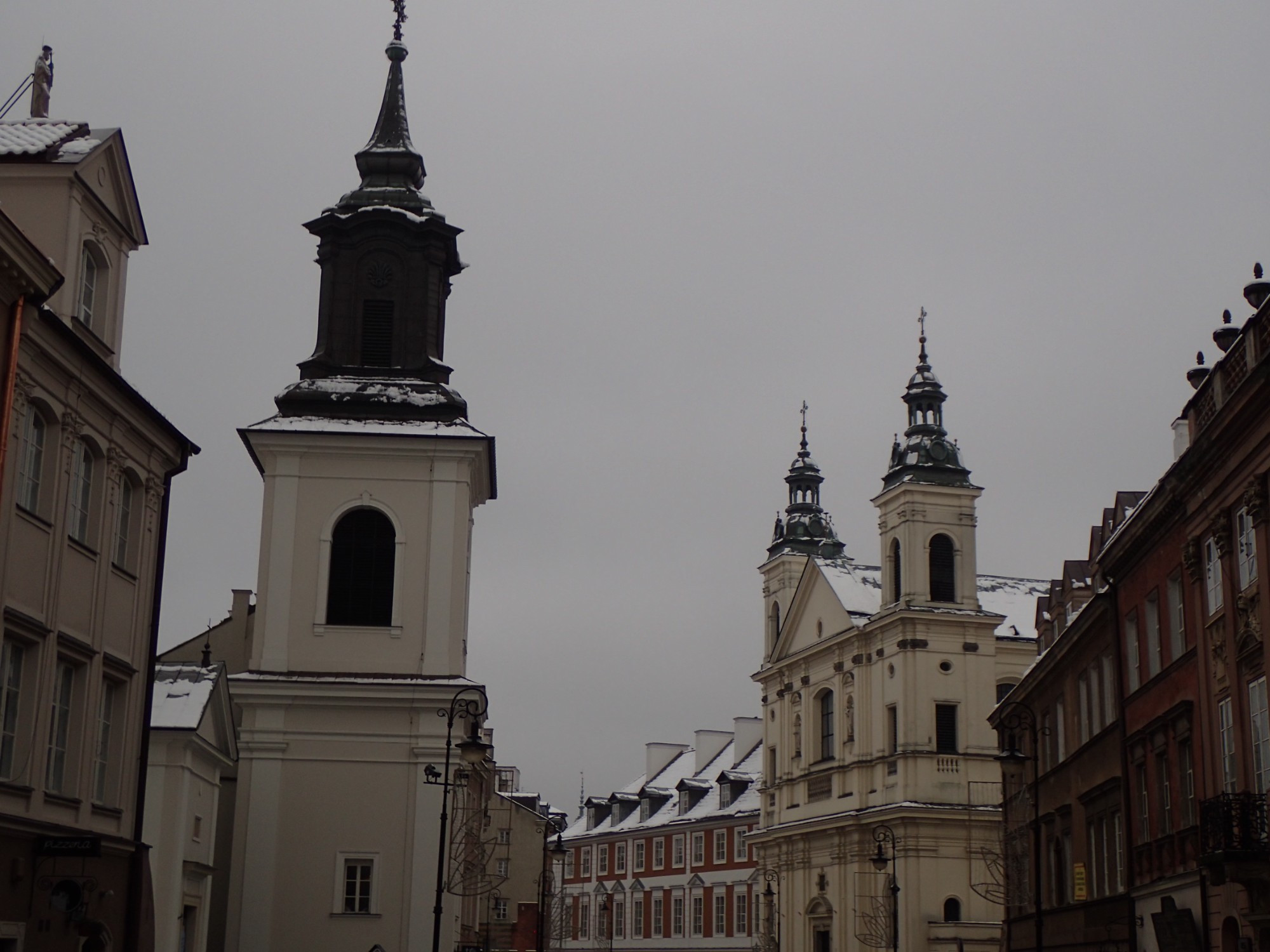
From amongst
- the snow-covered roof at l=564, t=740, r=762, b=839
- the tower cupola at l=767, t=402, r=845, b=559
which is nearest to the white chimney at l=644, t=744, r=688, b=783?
the snow-covered roof at l=564, t=740, r=762, b=839

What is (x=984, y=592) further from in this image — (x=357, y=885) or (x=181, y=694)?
(x=181, y=694)

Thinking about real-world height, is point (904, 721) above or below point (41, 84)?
below

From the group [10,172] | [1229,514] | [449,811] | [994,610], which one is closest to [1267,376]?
[1229,514]

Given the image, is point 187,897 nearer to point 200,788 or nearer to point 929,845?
point 200,788

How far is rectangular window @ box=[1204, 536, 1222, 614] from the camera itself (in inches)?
866

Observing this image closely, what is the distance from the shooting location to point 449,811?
33719 millimetres

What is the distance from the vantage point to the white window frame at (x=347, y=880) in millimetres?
32312

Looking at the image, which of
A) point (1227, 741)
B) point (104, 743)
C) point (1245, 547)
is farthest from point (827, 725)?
point (104, 743)

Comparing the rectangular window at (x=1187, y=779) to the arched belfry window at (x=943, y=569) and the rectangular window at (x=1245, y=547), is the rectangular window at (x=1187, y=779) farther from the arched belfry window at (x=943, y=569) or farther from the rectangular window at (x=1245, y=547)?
the arched belfry window at (x=943, y=569)

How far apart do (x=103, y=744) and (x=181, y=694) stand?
18.1 feet

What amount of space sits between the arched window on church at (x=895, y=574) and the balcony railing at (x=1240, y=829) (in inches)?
1672

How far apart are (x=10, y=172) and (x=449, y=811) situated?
16934 mm

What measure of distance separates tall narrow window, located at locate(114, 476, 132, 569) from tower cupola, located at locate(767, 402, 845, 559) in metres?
51.5

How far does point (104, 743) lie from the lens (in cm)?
2128
